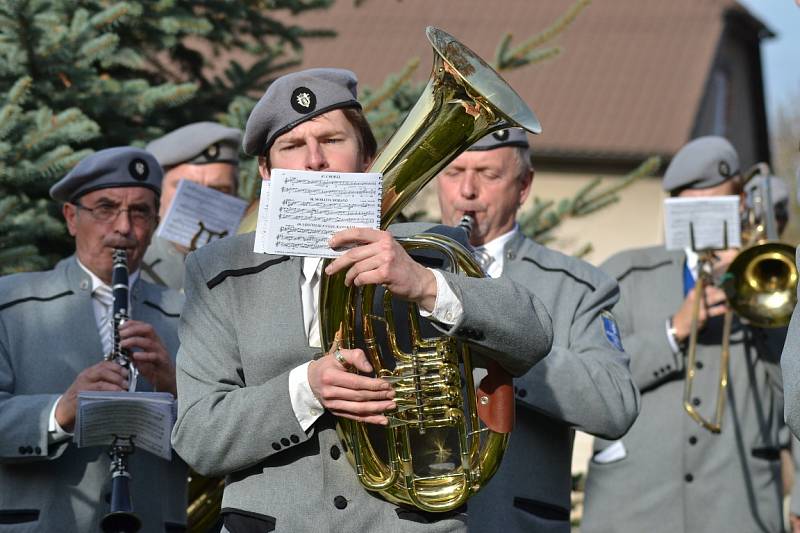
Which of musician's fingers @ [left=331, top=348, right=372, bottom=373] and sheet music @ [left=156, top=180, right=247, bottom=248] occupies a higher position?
sheet music @ [left=156, top=180, right=247, bottom=248]

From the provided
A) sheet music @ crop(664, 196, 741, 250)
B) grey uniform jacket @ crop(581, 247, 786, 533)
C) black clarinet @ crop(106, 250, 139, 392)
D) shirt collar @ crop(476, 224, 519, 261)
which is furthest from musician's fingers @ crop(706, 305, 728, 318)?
black clarinet @ crop(106, 250, 139, 392)

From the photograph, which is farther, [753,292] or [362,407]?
[753,292]

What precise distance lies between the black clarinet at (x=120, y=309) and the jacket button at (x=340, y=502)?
1.37 m

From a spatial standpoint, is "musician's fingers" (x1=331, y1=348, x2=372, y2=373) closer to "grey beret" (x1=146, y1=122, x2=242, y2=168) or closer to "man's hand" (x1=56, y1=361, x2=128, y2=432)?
"man's hand" (x1=56, y1=361, x2=128, y2=432)

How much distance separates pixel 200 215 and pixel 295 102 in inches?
92.3

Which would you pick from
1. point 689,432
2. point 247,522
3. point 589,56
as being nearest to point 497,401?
point 247,522

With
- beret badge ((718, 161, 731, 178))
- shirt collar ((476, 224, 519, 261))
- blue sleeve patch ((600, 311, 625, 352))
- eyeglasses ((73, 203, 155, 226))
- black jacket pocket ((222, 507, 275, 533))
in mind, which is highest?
beret badge ((718, 161, 731, 178))

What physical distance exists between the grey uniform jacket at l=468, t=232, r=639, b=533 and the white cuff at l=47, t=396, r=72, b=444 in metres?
1.44

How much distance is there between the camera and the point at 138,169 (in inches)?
228

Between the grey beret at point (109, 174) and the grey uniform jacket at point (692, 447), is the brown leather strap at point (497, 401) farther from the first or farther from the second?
the grey uniform jacket at point (692, 447)

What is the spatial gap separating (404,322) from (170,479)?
68.6 inches

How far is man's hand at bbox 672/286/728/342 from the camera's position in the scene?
21.8 feet

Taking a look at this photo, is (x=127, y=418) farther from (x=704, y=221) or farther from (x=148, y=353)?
(x=704, y=221)

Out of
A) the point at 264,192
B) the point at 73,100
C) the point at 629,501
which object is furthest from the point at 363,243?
the point at 73,100
